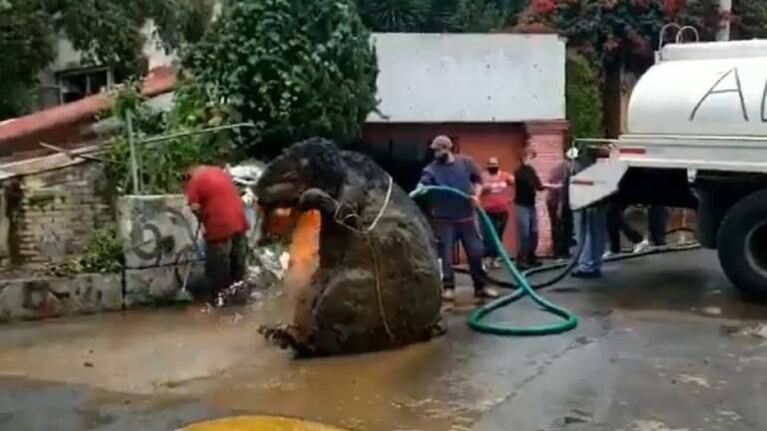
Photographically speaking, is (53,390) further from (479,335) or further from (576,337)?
(576,337)

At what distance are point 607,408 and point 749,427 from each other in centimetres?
86

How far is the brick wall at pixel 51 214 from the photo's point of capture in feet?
39.8

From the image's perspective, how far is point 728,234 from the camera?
11.2 meters

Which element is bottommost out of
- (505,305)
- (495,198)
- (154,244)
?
(505,305)

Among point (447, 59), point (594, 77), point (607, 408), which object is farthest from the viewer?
point (594, 77)

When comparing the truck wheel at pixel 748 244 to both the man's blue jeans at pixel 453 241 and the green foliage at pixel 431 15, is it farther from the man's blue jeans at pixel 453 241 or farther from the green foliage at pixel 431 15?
the green foliage at pixel 431 15

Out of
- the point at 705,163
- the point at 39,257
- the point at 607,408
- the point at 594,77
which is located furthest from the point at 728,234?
the point at 594,77

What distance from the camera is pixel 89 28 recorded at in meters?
15.0

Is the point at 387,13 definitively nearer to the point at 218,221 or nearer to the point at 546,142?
the point at 546,142

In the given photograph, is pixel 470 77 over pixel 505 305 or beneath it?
over

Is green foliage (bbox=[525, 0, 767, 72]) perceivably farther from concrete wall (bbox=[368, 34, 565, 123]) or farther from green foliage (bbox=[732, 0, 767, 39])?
concrete wall (bbox=[368, 34, 565, 123])

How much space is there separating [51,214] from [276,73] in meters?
3.10

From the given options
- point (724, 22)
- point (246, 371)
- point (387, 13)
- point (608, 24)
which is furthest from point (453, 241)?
point (724, 22)

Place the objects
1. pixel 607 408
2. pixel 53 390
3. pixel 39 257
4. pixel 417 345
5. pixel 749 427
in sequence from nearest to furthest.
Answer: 1. pixel 749 427
2. pixel 607 408
3. pixel 53 390
4. pixel 417 345
5. pixel 39 257
